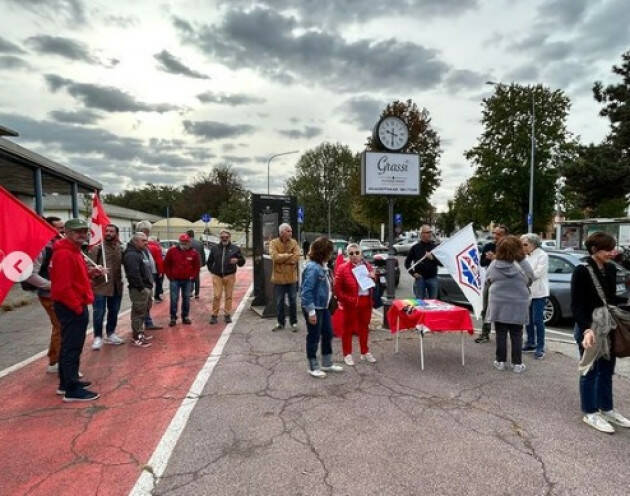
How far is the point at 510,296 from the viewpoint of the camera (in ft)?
16.4

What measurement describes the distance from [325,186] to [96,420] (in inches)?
2248

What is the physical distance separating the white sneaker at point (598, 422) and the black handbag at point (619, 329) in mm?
599

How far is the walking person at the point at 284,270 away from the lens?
7273 mm

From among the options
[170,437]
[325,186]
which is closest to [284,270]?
[170,437]

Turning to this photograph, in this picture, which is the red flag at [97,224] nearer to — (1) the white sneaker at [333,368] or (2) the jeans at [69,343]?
(2) the jeans at [69,343]

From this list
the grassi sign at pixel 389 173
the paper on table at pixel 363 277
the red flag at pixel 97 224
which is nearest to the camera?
the paper on table at pixel 363 277

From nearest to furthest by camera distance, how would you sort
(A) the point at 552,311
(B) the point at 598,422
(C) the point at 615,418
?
(B) the point at 598,422, (C) the point at 615,418, (A) the point at 552,311

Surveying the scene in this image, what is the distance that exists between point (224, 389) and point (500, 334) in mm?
3464

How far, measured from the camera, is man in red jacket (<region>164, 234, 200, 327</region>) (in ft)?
26.1

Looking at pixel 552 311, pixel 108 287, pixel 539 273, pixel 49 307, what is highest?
pixel 539 273

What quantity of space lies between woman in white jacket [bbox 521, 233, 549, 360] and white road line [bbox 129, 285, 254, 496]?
4.47m

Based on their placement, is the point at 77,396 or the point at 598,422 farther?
the point at 77,396

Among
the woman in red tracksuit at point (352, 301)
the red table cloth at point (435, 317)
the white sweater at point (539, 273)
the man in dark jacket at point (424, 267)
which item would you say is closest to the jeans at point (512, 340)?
the red table cloth at point (435, 317)

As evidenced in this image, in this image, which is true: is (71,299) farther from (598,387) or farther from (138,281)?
(598,387)
